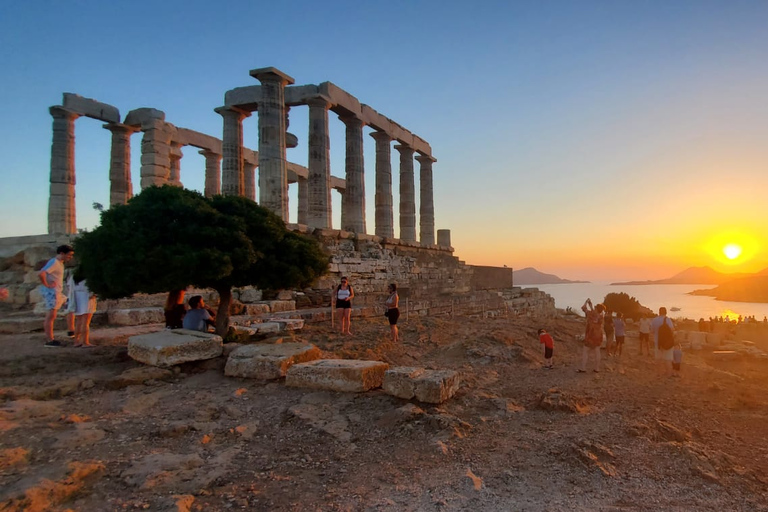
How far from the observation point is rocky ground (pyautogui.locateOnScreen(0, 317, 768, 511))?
396 centimetres

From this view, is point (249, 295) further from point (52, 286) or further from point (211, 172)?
point (211, 172)

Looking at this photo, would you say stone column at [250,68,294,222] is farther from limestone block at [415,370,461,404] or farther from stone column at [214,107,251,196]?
limestone block at [415,370,461,404]

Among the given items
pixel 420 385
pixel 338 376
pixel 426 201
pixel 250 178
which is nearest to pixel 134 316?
pixel 338 376

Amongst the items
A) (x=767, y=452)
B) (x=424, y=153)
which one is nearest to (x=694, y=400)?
(x=767, y=452)

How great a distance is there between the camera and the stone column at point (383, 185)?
23484mm

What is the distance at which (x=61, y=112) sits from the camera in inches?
754

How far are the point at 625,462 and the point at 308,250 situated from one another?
261 inches

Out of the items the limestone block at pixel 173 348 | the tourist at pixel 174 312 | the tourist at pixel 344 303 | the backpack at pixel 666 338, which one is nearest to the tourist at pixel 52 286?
the tourist at pixel 174 312

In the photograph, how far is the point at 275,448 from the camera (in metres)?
4.93

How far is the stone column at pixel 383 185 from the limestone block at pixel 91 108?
1148cm

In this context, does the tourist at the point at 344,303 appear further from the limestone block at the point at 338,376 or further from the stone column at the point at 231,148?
the stone column at the point at 231,148

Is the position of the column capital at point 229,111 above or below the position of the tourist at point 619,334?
above

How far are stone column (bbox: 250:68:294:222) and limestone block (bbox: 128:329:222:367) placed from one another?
9.84m

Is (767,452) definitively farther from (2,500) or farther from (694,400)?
(2,500)
